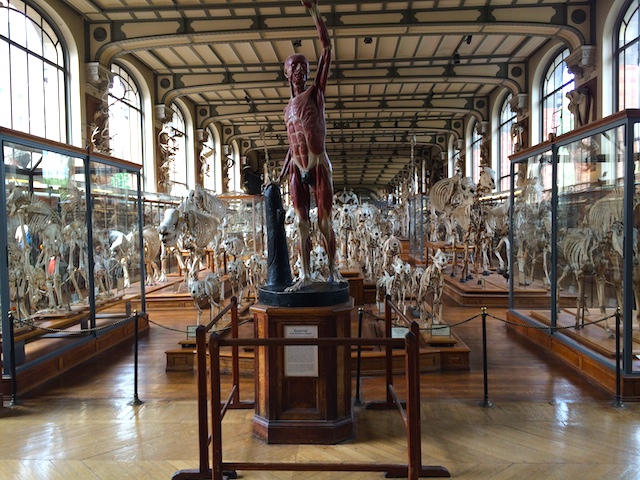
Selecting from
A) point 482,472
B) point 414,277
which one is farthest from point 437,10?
point 482,472

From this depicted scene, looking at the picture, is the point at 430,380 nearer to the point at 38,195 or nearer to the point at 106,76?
the point at 38,195

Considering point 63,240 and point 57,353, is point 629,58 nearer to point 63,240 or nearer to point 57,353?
point 63,240

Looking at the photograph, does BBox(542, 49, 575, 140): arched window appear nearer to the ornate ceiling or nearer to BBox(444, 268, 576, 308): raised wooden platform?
the ornate ceiling

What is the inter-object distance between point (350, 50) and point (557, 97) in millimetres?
6149

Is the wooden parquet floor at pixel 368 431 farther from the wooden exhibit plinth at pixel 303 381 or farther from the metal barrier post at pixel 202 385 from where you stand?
the metal barrier post at pixel 202 385

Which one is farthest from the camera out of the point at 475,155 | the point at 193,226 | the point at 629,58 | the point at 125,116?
the point at 475,155

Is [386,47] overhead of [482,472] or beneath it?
overhead

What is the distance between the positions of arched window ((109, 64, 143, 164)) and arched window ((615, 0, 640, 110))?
12401mm

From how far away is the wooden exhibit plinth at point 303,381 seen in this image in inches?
141

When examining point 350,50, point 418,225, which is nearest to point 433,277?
point 350,50

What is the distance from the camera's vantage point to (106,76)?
1234 cm

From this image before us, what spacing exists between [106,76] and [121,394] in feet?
32.9

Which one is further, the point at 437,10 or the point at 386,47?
the point at 386,47

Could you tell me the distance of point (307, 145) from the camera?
384cm
